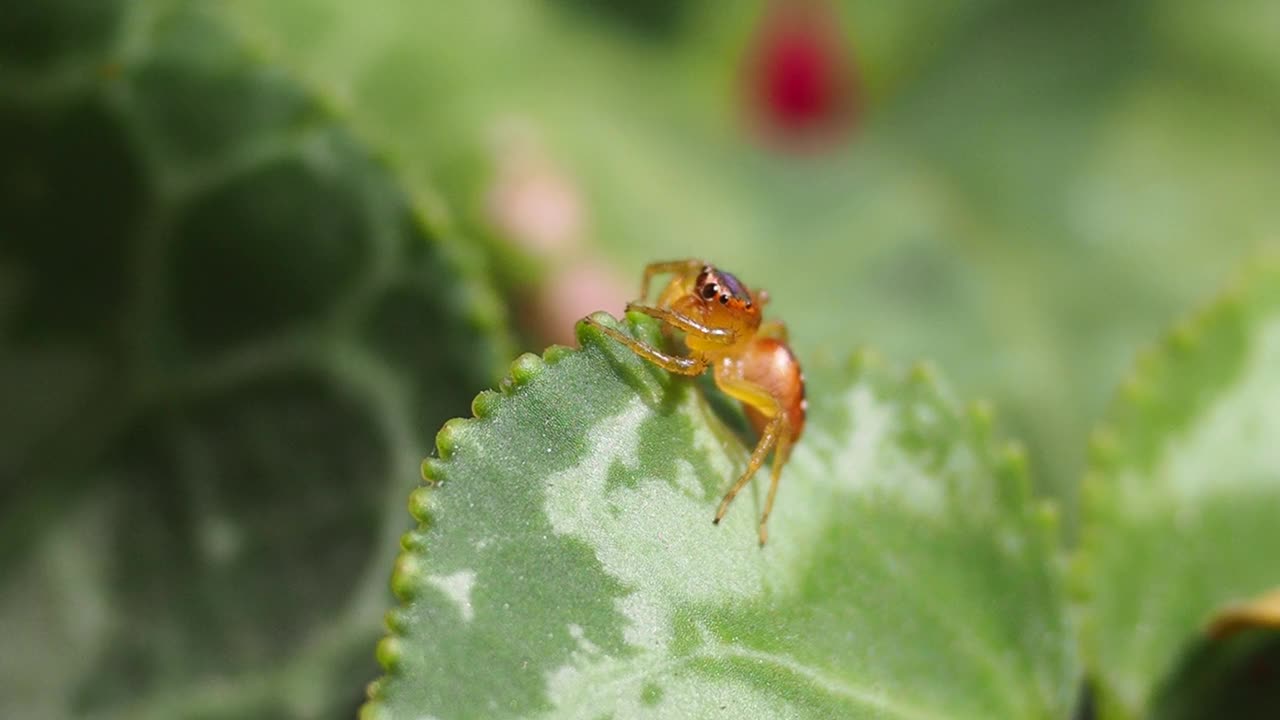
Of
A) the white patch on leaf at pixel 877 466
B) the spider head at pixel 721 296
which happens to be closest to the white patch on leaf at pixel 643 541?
the white patch on leaf at pixel 877 466

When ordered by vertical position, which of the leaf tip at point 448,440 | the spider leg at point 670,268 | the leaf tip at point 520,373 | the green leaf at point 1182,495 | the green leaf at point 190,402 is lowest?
the green leaf at point 1182,495

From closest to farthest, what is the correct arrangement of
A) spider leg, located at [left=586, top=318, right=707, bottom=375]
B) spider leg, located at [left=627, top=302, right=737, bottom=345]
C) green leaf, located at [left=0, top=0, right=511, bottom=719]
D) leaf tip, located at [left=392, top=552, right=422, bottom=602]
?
leaf tip, located at [left=392, top=552, right=422, bottom=602] < spider leg, located at [left=586, top=318, right=707, bottom=375] < spider leg, located at [left=627, top=302, right=737, bottom=345] < green leaf, located at [left=0, top=0, right=511, bottom=719]

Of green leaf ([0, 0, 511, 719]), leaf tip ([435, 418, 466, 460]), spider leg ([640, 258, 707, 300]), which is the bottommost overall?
leaf tip ([435, 418, 466, 460])

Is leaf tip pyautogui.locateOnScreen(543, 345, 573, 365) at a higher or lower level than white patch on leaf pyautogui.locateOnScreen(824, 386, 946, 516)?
higher

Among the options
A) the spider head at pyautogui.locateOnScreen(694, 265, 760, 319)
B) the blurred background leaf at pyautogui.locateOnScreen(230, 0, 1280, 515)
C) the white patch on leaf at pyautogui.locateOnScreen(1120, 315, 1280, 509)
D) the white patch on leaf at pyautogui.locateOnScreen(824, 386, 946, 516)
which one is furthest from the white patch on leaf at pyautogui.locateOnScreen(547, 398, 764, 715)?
Answer: the blurred background leaf at pyautogui.locateOnScreen(230, 0, 1280, 515)

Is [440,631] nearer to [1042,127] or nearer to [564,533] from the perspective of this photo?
[564,533]

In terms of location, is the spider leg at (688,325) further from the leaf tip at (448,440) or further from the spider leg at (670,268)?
the leaf tip at (448,440)

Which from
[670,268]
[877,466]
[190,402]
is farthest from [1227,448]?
[190,402]

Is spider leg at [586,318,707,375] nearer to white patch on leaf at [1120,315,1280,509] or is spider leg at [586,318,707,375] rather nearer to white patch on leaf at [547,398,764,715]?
white patch on leaf at [547,398,764,715]
